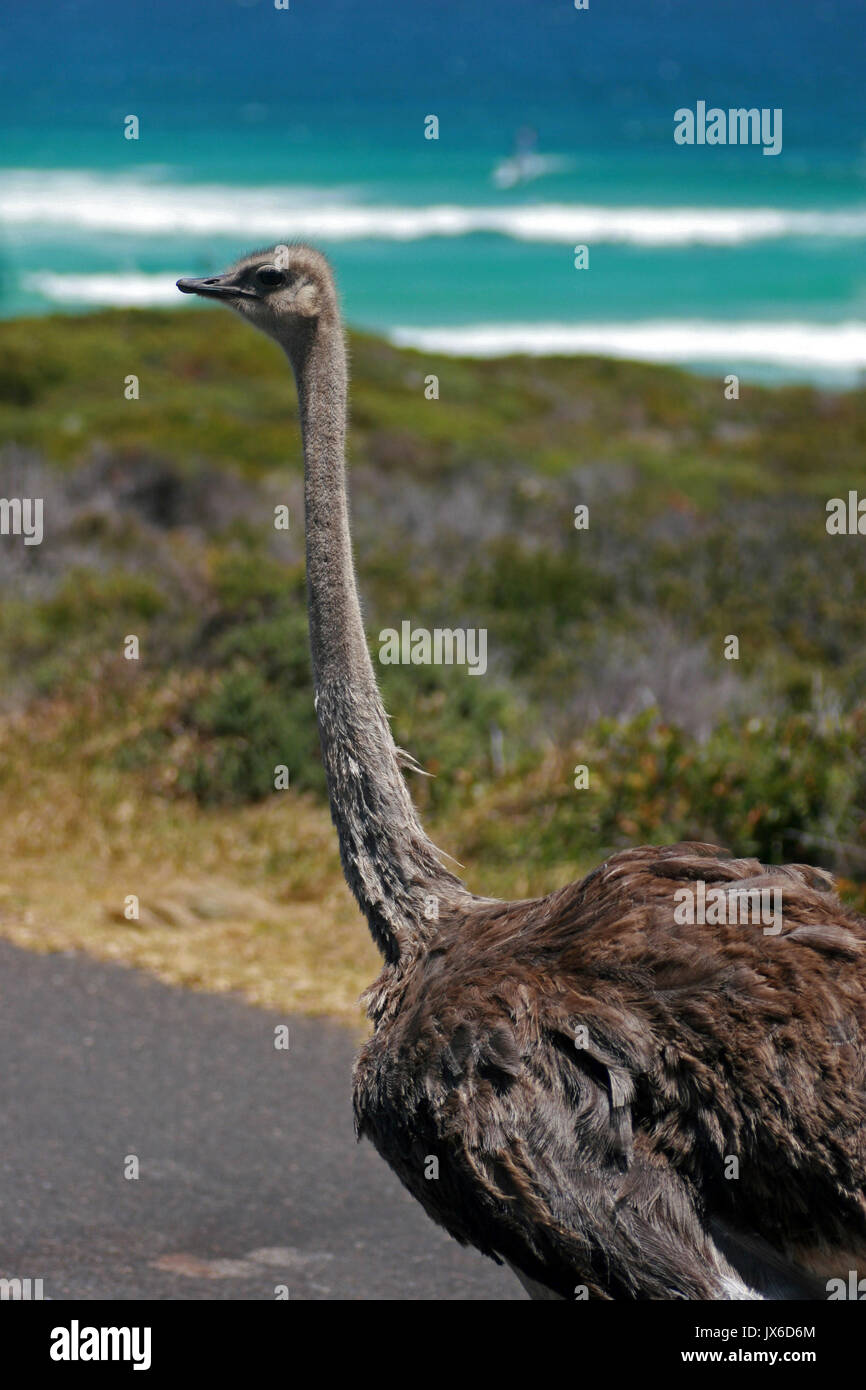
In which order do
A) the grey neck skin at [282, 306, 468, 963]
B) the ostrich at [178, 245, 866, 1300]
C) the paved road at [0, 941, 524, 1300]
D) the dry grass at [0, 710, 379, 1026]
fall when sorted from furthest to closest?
the dry grass at [0, 710, 379, 1026]
the paved road at [0, 941, 524, 1300]
the grey neck skin at [282, 306, 468, 963]
the ostrich at [178, 245, 866, 1300]

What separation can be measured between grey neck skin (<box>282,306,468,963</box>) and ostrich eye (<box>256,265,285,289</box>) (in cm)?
47

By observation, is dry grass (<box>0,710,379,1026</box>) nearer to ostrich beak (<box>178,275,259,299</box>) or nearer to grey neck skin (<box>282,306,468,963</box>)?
grey neck skin (<box>282,306,468,963</box>)

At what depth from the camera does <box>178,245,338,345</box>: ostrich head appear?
4359mm

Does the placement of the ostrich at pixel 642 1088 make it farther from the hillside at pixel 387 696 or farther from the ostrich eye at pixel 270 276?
the hillside at pixel 387 696

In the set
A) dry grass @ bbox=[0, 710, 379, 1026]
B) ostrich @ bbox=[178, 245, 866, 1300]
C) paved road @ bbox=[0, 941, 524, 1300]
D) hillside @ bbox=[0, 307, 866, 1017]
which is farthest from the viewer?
hillside @ bbox=[0, 307, 866, 1017]

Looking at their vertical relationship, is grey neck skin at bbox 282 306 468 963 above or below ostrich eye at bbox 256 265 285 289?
below

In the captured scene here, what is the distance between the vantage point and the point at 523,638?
476 inches

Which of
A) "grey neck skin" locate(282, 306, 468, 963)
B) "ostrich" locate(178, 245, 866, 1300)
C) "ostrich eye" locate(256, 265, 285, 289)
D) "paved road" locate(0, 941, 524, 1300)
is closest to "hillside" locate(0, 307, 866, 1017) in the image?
"paved road" locate(0, 941, 524, 1300)

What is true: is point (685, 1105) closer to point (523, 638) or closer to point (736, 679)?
point (736, 679)

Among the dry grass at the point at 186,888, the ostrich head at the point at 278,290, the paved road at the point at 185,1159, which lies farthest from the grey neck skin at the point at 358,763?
the dry grass at the point at 186,888

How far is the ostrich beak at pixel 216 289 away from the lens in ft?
14.4

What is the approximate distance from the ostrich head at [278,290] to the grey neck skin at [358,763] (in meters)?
0.37

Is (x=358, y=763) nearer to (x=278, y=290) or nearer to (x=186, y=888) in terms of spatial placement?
(x=278, y=290)

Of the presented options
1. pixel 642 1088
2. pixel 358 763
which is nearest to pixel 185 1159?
pixel 358 763
